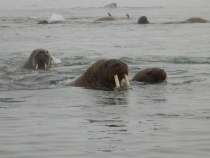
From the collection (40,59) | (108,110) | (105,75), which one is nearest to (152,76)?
(105,75)

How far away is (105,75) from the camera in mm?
12250

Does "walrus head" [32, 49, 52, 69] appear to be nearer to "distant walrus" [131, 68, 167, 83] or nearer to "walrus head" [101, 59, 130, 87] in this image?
"distant walrus" [131, 68, 167, 83]

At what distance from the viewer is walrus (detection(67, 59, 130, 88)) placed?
11938 mm

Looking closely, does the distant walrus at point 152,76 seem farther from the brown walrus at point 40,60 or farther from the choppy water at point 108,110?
the brown walrus at point 40,60

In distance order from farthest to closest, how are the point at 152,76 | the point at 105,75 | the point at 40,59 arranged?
1. the point at 40,59
2. the point at 152,76
3. the point at 105,75

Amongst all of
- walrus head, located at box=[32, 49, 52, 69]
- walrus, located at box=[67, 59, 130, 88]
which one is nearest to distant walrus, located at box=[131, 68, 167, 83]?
walrus, located at box=[67, 59, 130, 88]

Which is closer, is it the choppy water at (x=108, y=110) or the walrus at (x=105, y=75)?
the choppy water at (x=108, y=110)

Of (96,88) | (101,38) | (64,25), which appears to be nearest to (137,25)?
(64,25)

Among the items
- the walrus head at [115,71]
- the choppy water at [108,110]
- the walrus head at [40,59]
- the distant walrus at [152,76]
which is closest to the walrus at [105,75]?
the walrus head at [115,71]

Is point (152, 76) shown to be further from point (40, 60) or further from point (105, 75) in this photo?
point (40, 60)

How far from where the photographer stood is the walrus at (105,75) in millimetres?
11938

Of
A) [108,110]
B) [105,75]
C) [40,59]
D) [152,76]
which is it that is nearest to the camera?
[108,110]

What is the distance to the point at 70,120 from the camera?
28.8ft

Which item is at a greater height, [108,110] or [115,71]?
[115,71]
